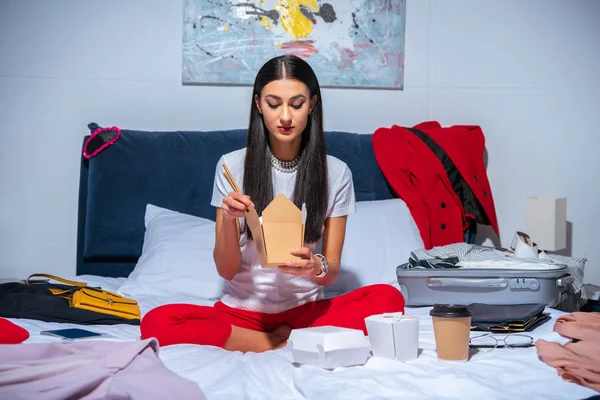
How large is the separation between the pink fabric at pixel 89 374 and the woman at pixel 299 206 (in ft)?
1.69

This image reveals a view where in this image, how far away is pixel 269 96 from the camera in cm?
221

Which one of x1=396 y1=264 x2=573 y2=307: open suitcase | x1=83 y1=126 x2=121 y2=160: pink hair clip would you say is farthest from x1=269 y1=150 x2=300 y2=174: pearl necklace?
x1=83 y1=126 x2=121 y2=160: pink hair clip

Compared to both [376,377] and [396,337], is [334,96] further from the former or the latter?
[376,377]

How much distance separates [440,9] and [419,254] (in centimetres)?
136

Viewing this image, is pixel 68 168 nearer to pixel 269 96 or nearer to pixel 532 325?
pixel 269 96

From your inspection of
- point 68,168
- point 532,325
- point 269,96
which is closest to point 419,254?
point 532,325

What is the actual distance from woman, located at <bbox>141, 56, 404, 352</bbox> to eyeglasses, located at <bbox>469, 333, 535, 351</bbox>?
0.30 meters

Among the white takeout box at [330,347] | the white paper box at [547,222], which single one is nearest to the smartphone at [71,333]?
the white takeout box at [330,347]

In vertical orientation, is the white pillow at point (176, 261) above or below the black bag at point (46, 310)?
above

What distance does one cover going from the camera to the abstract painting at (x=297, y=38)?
329 cm

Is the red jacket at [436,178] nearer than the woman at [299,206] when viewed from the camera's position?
No

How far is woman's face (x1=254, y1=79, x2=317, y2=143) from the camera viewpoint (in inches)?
86.3

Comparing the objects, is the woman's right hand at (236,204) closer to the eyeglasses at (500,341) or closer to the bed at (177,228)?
the bed at (177,228)

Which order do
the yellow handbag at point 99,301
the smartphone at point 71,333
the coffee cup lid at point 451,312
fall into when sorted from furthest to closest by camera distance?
the yellow handbag at point 99,301 → the smartphone at point 71,333 → the coffee cup lid at point 451,312
